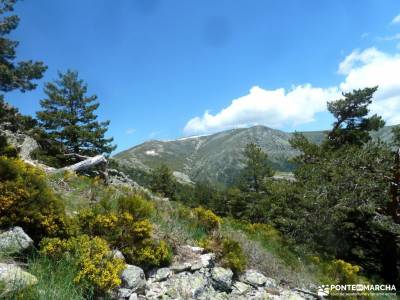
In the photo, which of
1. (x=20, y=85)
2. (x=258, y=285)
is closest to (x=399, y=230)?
(x=258, y=285)

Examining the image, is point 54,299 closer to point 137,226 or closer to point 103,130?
point 137,226

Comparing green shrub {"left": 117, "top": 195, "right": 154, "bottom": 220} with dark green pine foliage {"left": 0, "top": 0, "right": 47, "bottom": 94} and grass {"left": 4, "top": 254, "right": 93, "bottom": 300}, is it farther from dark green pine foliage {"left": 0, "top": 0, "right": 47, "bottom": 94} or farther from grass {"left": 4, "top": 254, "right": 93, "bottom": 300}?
dark green pine foliage {"left": 0, "top": 0, "right": 47, "bottom": 94}

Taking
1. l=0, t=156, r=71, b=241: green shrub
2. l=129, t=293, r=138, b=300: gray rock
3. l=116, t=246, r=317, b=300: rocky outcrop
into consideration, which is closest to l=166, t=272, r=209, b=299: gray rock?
l=116, t=246, r=317, b=300: rocky outcrop

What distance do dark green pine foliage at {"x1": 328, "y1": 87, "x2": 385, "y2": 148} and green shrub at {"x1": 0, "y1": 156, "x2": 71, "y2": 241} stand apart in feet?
63.8

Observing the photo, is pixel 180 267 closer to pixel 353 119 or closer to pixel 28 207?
pixel 28 207

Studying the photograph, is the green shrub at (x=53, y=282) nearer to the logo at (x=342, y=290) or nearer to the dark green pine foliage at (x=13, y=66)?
the logo at (x=342, y=290)

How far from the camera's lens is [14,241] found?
14.3 feet

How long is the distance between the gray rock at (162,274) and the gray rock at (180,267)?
0.37 feet

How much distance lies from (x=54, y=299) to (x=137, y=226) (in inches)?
89.0

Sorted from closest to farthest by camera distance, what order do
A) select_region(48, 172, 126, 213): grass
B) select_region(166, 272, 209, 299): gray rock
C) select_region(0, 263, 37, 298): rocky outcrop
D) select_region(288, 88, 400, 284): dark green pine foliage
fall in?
select_region(0, 263, 37, 298): rocky outcrop
select_region(166, 272, 209, 299): gray rock
select_region(48, 172, 126, 213): grass
select_region(288, 88, 400, 284): dark green pine foliage

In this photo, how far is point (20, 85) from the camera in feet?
59.7

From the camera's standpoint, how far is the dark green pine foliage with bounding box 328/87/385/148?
2166 centimetres

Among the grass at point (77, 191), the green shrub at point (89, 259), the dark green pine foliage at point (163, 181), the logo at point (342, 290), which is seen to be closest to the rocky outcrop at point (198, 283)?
the green shrub at point (89, 259)

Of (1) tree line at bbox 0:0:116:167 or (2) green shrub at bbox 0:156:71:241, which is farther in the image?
(1) tree line at bbox 0:0:116:167
